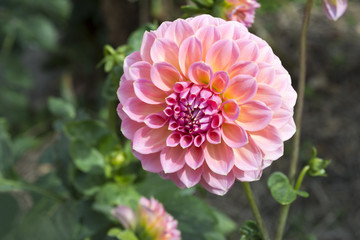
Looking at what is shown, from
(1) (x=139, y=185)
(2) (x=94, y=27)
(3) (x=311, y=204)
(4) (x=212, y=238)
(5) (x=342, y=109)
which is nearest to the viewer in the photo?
(4) (x=212, y=238)

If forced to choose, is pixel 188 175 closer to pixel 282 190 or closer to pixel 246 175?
pixel 246 175

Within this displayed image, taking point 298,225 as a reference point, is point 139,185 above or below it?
above

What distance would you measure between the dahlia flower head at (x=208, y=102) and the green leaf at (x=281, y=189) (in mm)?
128

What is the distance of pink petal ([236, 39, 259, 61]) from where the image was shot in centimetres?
63

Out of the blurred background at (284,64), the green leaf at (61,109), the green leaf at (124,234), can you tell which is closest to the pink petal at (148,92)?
the green leaf at (124,234)

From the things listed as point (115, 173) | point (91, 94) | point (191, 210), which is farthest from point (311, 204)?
point (91, 94)

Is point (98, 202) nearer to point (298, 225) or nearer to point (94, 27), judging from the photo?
point (298, 225)

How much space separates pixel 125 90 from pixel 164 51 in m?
0.08

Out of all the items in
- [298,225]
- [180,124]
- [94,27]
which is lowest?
[298,225]

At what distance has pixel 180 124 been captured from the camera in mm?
663

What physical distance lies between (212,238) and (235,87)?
47cm

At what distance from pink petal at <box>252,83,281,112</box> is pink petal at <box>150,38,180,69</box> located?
0.14 meters

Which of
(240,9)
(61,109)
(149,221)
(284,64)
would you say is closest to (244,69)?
(240,9)

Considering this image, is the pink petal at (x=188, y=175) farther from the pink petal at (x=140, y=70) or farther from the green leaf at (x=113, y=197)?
the green leaf at (x=113, y=197)
